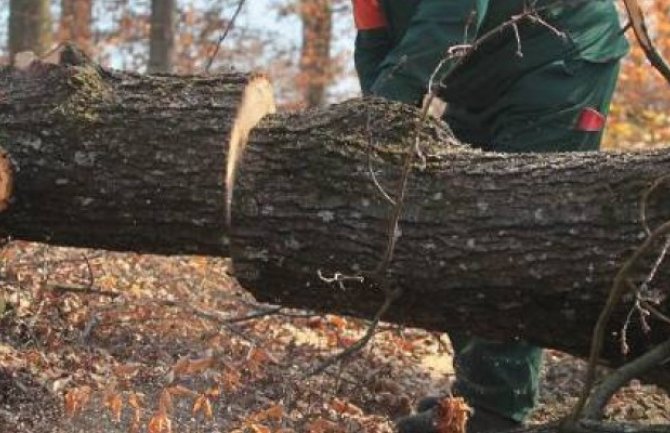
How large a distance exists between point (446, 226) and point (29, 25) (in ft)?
21.8

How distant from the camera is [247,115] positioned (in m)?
2.75

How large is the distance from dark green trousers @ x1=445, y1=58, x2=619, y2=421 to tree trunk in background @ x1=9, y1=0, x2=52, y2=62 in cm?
583

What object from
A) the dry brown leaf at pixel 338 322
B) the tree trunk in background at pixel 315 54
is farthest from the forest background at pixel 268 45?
the dry brown leaf at pixel 338 322

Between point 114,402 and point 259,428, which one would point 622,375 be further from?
point 114,402

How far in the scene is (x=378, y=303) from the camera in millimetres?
2551

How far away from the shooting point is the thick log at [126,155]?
2664 mm

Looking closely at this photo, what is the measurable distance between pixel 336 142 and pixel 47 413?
4.21ft

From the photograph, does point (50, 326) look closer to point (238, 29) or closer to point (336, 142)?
point (336, 142)

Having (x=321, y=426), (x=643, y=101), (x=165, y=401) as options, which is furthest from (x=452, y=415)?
(x=643, y=101)

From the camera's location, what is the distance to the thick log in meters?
2.66

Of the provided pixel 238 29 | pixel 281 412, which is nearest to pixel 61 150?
pixel 281 412

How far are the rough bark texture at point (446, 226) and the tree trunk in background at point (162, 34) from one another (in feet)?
22.3

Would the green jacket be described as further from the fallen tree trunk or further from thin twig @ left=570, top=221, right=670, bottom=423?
thin twig @ left=570, top=221, right=670, bottom=423

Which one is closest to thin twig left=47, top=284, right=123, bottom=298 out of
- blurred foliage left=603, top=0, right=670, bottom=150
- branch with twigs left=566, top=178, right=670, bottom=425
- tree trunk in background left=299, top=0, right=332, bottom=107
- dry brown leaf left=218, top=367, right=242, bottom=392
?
dry brown leaf left=218, top=367, right=242, bottom=392
